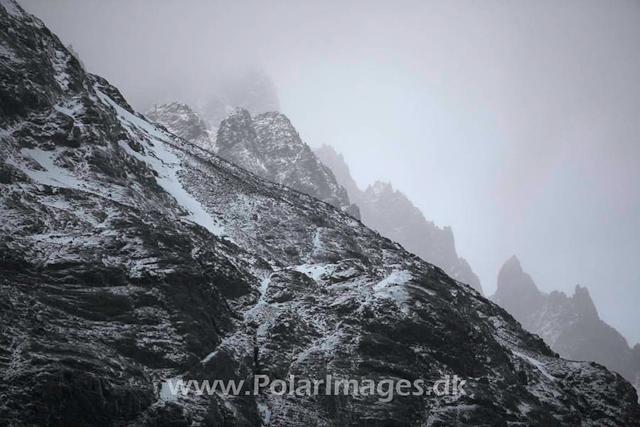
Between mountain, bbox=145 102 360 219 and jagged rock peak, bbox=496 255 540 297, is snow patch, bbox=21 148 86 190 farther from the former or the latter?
jagged rock peak, bbox=496 255 540 297

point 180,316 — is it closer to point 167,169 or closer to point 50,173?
point 50,173

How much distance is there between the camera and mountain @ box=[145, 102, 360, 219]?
97438 millimetres

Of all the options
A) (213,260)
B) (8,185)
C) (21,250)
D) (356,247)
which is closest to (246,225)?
(356,247)

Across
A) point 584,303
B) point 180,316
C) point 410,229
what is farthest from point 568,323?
point 180,316

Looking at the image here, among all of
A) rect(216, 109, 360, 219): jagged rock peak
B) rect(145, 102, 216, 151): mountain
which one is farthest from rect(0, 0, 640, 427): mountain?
rect(145, 102, 216, 151): mountain

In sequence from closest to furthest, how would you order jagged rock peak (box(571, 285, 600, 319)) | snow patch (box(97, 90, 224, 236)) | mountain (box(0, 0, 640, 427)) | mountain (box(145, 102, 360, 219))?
1. mountain (box(0, 0, 640, 427))
2. snow patch (box(97, 90, 224, 236))
3. mountain (box(145, 102, 360, 219))
4. jagged rock peak (box(571, 285, 600, 319))

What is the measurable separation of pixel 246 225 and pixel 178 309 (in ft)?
71.5

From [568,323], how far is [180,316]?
144m

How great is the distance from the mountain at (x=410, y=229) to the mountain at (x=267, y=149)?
Result: 63714mm

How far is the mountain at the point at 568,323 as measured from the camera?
131500mm

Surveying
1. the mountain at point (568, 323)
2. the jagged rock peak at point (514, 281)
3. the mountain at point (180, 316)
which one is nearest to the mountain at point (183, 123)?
the mountain at point (180, 316)

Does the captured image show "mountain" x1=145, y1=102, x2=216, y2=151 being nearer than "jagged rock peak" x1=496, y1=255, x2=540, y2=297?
Yes

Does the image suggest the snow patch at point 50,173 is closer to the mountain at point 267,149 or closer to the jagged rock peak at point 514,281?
the mountain at point 267,149

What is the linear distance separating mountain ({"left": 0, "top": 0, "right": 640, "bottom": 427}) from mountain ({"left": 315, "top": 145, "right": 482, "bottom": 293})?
119661 millimetres
